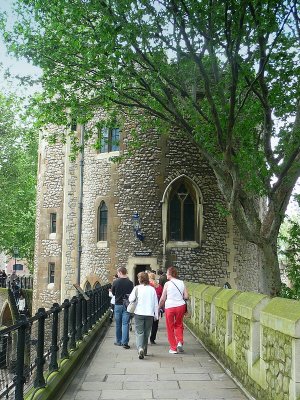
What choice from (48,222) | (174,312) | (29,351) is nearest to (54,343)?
(29,351)

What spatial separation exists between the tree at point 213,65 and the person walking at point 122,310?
427 centimetres

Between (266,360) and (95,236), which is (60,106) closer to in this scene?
(95,236)

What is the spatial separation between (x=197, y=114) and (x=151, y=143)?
7.86 meters

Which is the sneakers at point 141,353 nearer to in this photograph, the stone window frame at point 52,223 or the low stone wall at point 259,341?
the low stone wall at point 259,341

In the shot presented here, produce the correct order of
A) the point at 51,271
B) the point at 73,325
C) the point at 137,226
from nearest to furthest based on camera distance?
the point at 73,325
the point at 137,226
the point at 51,271

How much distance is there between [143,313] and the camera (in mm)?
9773

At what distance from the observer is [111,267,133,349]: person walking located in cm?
1098

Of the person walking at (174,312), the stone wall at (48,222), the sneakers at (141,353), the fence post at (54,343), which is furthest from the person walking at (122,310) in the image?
the stone wall at (48,222)

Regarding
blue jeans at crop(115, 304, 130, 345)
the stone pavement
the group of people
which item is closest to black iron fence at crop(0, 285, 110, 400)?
the stone pavement

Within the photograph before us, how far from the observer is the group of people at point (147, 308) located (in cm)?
977

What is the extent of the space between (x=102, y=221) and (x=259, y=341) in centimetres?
1843

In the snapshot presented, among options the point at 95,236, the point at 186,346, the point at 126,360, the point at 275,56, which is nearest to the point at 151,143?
the point at 95,236

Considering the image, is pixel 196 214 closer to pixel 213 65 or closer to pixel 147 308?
pixel 213 65

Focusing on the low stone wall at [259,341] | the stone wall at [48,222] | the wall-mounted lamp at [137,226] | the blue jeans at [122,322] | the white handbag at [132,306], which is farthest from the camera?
the stone wall at [48,222]
